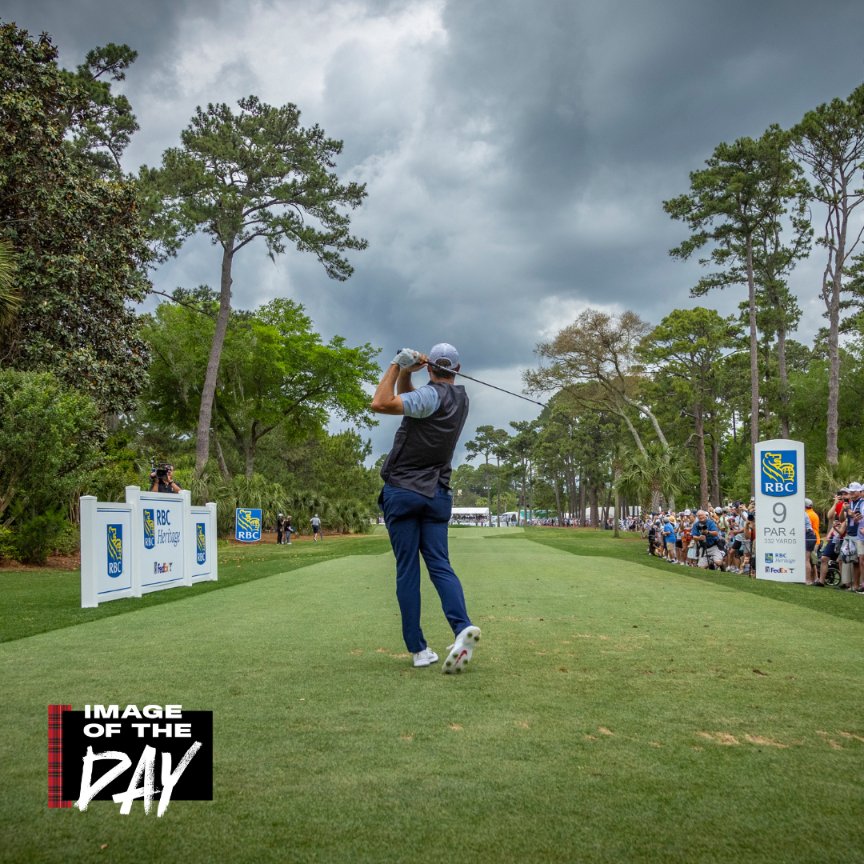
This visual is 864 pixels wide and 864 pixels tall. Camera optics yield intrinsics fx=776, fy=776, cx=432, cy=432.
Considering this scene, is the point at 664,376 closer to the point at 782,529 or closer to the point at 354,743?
the point at 782,529

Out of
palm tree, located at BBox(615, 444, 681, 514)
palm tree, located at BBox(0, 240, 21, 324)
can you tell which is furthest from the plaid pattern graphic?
palm tree, located at BBox(615, 444, 681, 514)

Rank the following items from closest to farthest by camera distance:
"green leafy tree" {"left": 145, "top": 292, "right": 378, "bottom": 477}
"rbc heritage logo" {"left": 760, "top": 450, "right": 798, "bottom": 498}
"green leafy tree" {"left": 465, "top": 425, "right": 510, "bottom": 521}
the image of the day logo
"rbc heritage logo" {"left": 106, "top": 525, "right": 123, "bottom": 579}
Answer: the image of the day logo < "rbc heritage logo" {"left": 106, "top": 525, "right": 123, "bottom": 579} < "rbc heritage logo" {"left": 760, "top": 450, "right": 798, "bottom": 498} < "green leafy tree" {"left": 145, "top": 292, "right": 378, "bottom": 477} < "green leafy tree" {"left": 465, "top": 425, "right": 510, "bottom": 521}

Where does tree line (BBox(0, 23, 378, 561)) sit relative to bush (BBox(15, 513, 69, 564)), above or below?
above

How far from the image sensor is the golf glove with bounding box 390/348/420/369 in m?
5.01

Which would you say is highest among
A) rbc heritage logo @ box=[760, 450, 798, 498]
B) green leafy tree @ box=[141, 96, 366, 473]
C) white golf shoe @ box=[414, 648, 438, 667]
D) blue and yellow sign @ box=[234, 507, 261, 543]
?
green leafy tree @ box=[141, 96, 366, 473]

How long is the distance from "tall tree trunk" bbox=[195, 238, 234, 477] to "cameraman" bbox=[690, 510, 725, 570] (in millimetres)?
19378

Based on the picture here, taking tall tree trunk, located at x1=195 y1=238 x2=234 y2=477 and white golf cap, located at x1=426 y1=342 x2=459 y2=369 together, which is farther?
tall tree trunk, located at x1=195 y1=238 x2=234 y2=477

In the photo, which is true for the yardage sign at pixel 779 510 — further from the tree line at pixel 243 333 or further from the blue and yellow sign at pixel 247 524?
the blue and yellow sign at pixel 247 524

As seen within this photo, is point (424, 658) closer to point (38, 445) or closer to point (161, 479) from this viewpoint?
point (161, 479)

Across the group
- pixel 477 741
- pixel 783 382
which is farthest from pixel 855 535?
pixel 783 382

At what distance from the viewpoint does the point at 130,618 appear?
7.82 meters

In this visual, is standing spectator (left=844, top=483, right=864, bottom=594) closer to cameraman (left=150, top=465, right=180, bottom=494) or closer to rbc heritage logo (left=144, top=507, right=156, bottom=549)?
rbc heritage logo (left=144, top=507, right=156, bottom=549)

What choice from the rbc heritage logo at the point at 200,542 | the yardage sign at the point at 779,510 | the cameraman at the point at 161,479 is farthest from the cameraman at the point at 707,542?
the cameraman at the point at 161,479

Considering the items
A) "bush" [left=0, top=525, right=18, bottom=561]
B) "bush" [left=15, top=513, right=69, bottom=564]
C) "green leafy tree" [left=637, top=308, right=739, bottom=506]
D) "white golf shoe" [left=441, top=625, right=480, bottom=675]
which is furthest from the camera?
"green leafy tree" [left=637, top=308, right=739, bottom=506]
